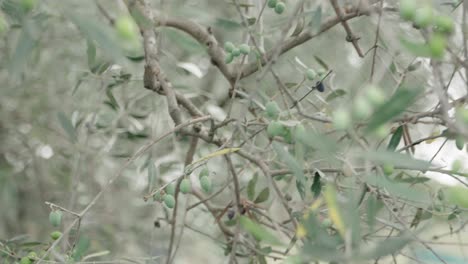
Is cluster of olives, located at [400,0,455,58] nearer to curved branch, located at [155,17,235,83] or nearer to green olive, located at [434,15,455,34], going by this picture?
green olive, located at [434,15,455,34]

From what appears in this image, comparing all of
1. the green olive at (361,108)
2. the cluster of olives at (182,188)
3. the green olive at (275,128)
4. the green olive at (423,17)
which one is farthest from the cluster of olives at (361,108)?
the cluster of olives at (182,188)

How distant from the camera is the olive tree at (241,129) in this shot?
0.70 meters

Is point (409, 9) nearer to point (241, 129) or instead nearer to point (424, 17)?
point (424, 17)

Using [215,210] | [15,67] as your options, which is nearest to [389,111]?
[15,67]

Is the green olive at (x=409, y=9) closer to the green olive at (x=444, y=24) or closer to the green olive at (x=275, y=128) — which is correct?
the green olive at (x=444, y=24)

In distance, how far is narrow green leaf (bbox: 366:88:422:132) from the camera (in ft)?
2.06

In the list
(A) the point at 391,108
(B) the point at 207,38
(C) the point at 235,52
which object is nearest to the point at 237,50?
(C) the point at 235,52

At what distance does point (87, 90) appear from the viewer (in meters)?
2.20

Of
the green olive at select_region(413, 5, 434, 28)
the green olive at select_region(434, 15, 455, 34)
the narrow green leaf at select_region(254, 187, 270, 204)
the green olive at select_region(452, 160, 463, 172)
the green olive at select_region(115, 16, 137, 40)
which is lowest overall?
the green olive at select_region(115, 16, 137, 40)

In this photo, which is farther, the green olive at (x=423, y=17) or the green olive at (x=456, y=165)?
the green olive at (x=456, y=165)

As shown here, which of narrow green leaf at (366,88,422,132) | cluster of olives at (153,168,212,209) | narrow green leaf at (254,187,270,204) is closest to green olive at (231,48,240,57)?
cluster of olives at (153,168,212,209)

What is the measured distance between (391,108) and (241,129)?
0.24 m

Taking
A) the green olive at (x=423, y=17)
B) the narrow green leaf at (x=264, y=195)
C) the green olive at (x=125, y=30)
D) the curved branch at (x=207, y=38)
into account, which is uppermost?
the green olive at (x=423, y=17)

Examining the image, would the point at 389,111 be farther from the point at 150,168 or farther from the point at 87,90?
the point at 87,90
